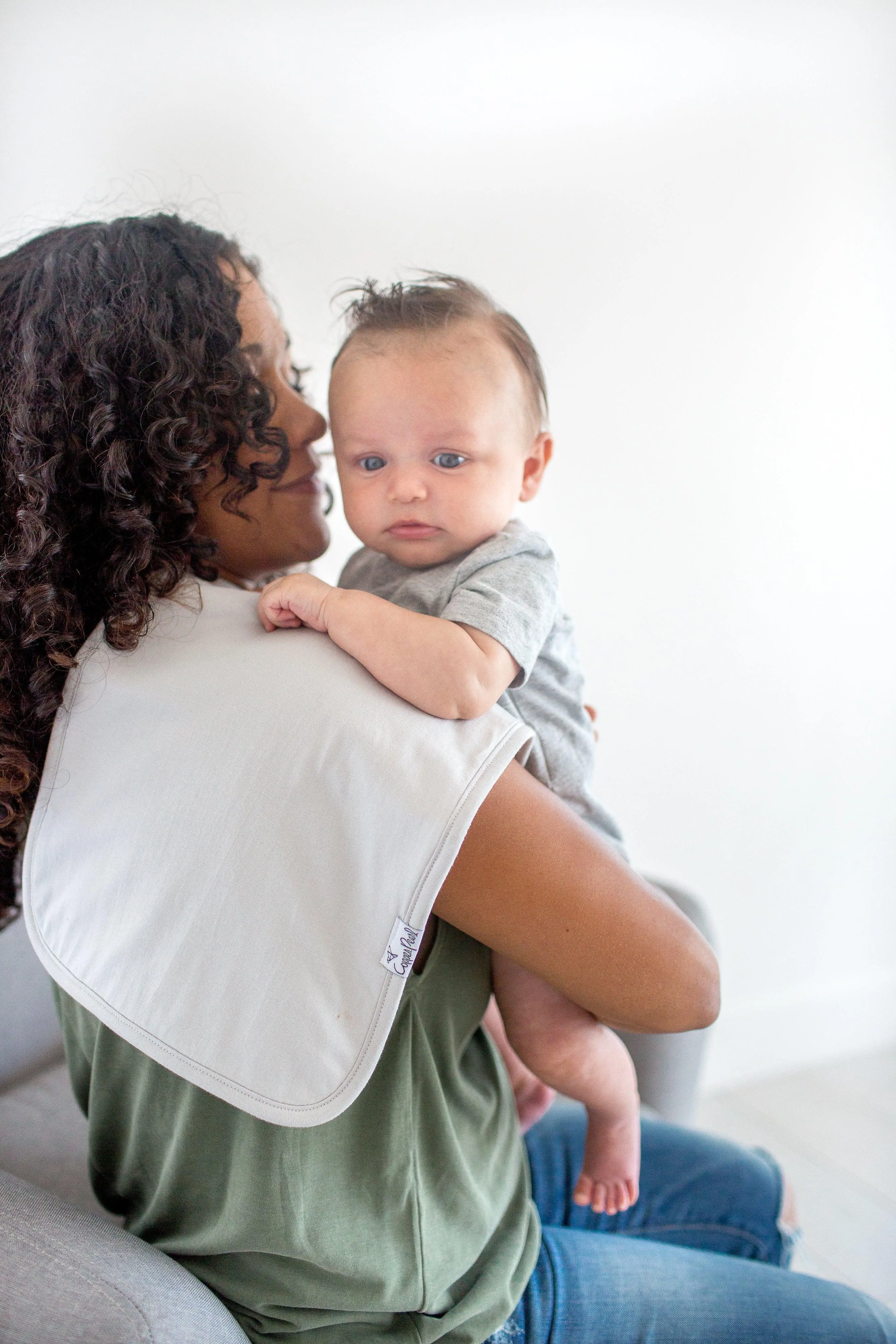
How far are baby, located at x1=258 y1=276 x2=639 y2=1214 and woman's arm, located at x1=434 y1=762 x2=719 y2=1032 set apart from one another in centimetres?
16

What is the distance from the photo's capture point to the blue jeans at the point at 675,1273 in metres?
0.92

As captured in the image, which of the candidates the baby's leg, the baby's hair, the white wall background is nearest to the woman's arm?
the baby's leg

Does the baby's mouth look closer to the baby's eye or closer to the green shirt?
the baby's eye

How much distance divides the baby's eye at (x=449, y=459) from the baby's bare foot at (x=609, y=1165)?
2.55ft

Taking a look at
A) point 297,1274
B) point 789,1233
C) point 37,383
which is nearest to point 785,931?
point 789,1233

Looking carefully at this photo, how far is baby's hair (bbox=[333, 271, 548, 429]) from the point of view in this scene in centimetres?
99

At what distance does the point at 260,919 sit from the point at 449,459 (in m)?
0.54

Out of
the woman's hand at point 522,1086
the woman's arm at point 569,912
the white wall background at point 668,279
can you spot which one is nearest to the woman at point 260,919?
the woman's arm at point 569,912

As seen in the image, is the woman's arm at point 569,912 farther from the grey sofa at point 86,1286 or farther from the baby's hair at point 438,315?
the baby's hair at point 438,315

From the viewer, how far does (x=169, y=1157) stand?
798 millimetres

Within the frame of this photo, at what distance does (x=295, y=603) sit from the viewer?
0.77 meters

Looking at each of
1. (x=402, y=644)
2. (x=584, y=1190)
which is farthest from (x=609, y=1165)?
(x=402, y=644)

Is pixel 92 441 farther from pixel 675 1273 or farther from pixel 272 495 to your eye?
pixel 675 1273

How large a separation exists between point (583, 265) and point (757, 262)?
0.49 metres
